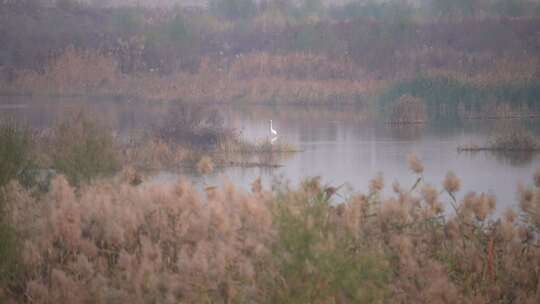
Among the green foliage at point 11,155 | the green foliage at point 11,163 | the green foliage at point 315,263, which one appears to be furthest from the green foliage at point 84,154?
the green foliage at point 315,263

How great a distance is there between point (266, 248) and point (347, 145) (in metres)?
14.9

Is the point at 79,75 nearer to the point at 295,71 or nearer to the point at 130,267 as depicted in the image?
the point at 295,71

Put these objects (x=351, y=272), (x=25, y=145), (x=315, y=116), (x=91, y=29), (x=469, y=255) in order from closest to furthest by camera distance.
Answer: (x=351, y=272) → (x=469, y=255) → (x=25, y=145) → (x=315, y=116) → (x=91, y=29)

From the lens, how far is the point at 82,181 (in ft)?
38.4

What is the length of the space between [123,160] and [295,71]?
73.1 feet

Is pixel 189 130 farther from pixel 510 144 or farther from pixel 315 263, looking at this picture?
pixel 315 263

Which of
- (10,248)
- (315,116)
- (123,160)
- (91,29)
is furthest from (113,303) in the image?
(91,29)

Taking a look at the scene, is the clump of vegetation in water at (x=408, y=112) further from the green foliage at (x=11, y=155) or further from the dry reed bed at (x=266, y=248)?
the dry reed bed at (x=266, y=248)

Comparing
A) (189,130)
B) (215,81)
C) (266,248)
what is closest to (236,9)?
(215,81)

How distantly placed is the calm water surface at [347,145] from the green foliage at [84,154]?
125cm

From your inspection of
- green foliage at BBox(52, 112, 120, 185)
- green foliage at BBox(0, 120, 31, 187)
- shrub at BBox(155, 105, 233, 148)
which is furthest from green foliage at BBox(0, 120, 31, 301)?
shrub at BBox(155, 105, 233, 148)

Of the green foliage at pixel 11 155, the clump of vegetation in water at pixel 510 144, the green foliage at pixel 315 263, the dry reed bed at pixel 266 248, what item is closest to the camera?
A: the green foliage at pixel 315 263

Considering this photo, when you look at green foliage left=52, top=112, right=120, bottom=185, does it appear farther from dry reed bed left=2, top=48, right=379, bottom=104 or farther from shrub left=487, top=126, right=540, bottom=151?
dry reed bed left=2, top=48, right=379, bottom=104

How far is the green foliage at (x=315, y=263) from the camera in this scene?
6.58 meters
